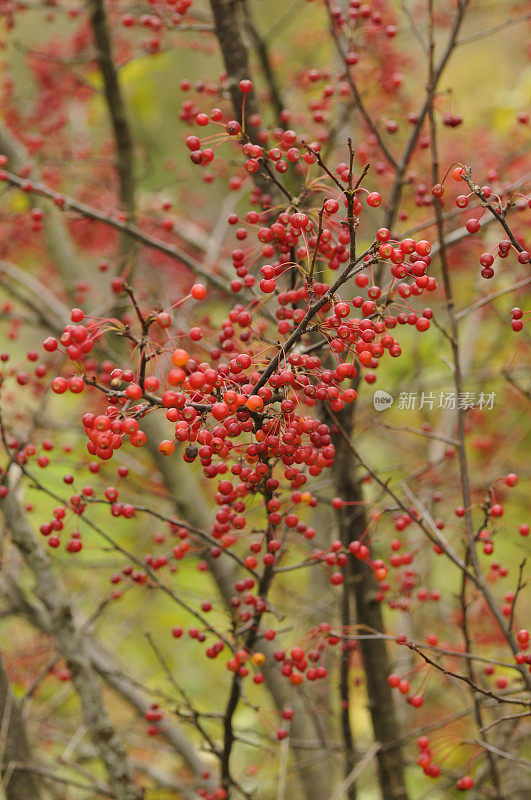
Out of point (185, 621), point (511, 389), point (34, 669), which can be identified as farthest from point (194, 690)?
point (511, 389)

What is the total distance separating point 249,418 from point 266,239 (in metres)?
0.50

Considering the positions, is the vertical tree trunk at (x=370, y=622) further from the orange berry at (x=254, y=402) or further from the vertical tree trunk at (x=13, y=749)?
the vertical tree trunk at (x=13, y=749)

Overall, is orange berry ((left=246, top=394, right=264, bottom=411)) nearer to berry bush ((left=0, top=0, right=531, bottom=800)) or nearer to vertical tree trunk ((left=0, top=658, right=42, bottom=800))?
berry bush ((left=0, top=0, right=531, bottom=800))

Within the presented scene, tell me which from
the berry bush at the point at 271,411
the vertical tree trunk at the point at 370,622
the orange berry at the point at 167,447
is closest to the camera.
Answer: the orange berry at the point at 167,447

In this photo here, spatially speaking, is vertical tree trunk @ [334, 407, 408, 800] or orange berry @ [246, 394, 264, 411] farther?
vertical tree trunk @ [334, 407, 408, 800]

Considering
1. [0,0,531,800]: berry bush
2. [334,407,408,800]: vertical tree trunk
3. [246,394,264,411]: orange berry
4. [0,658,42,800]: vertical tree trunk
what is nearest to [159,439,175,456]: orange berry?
[0,0,531,800]: berry bush

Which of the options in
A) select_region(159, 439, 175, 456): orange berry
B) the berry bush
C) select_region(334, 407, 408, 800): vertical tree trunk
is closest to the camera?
select_region(159, 439, 175, 456): orange berry

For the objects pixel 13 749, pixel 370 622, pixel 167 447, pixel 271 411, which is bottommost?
pixel 13 749

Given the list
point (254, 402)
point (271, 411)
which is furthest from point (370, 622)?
point (254, 402)

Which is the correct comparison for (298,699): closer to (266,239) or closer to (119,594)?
(119,594)

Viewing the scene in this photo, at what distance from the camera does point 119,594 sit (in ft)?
7.76

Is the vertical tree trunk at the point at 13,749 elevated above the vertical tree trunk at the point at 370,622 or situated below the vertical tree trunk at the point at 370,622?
below

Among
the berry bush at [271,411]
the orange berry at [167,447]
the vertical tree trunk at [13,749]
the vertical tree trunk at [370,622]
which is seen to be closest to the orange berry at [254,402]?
the berry bush at [271,411]

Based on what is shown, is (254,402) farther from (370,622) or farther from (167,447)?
(370,622)
